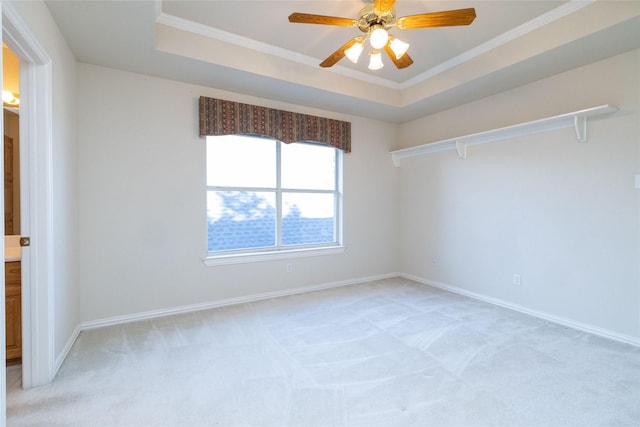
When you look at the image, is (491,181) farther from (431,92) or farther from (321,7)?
(321,7)

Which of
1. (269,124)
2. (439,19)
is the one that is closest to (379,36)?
(439,19)

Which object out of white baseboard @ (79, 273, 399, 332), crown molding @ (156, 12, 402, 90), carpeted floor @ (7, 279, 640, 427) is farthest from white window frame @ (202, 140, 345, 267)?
crown molding @ (156, 12, 402, 90)

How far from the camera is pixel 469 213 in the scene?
3.85m

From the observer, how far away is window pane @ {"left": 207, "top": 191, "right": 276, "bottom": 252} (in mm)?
3502

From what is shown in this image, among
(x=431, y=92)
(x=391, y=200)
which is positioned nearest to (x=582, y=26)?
(x=431, y=92)

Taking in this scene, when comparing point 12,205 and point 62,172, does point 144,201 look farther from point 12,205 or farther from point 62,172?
point 12,205

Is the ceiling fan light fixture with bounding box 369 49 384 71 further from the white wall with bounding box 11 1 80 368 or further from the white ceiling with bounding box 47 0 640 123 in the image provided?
the white wall with bounding box 11 1 80 368

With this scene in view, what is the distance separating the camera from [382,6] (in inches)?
77.9

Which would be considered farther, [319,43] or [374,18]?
[319,43]

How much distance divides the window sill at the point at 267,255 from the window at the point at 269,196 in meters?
0.03

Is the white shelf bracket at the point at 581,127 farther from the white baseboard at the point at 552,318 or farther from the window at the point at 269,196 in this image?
the window at the point at 269,196

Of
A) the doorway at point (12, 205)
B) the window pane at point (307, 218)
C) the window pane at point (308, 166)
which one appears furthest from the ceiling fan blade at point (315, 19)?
the window pane at point (307, 218)

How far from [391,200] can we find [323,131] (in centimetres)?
160

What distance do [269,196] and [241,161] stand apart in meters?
0.55
